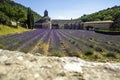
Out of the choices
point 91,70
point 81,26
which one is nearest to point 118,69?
point 91,70

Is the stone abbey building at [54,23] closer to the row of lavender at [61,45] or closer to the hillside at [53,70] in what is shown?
the row of lavender at [61,45]

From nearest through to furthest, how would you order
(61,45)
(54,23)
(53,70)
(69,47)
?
(53,70) → (69,47) → (61,45) → (54,23)

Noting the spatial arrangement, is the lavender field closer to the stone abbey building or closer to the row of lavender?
the row of lavender

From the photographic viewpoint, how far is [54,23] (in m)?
140

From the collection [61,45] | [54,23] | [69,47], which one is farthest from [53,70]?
[54,23]

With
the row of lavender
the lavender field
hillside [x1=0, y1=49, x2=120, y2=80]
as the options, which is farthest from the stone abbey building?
hillside [x1=0, y1=49, x2=120, y2=80]

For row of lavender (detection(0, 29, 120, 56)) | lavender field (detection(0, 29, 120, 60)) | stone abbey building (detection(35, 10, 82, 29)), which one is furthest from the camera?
stone abbey building (detection(35, 10, 82, 29))

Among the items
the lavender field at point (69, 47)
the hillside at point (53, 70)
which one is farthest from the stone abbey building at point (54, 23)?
the hillside at point (53, 70)

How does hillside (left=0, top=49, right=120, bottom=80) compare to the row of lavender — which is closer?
hillside (left=0, top=49, right=120, bottom=80)

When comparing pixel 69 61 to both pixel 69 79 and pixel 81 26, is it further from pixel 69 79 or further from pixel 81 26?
pixel 81 26

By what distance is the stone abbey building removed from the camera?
436 ft

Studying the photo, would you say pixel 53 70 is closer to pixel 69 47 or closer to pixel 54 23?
pixel 69 47

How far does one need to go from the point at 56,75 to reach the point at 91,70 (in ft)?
3.01

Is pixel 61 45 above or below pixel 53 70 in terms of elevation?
below
